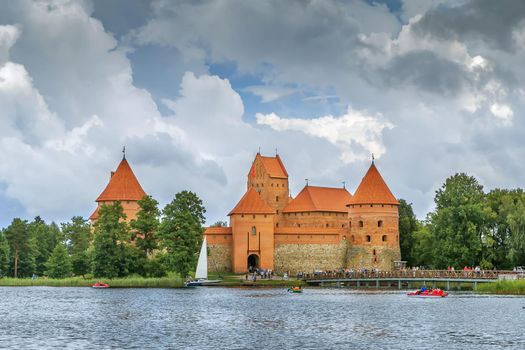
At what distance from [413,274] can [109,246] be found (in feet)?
79.1

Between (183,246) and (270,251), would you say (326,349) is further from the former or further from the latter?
(270,251)

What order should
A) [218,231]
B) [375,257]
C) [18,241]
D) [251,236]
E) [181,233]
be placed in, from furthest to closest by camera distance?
1. [375,257]
2. [18,241]
3. [218,231]
4. [251,236]
5. [181,233]

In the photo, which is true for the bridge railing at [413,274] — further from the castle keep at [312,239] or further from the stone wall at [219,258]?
the stone wall at [219,258]

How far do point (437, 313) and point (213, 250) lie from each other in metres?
39.2

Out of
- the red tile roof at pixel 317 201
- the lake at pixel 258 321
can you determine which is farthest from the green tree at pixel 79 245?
the red tile roof at pixel 317 201

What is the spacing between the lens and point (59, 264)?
72875mm

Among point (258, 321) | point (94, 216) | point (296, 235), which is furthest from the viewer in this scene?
point (94, 216)

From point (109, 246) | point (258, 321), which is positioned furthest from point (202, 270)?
point (258, 321)

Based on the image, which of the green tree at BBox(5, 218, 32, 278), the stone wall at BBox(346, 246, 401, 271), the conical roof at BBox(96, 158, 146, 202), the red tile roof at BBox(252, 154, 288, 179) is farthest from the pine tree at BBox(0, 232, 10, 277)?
the stone wall at BBox(346, 246, 401, 271)

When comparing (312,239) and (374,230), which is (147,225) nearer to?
(312,239)

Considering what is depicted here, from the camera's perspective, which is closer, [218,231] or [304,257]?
[218,231]

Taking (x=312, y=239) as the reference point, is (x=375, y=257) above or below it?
below

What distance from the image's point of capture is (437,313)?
4175 cm

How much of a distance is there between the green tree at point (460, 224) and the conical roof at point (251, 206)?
16.7 meters
